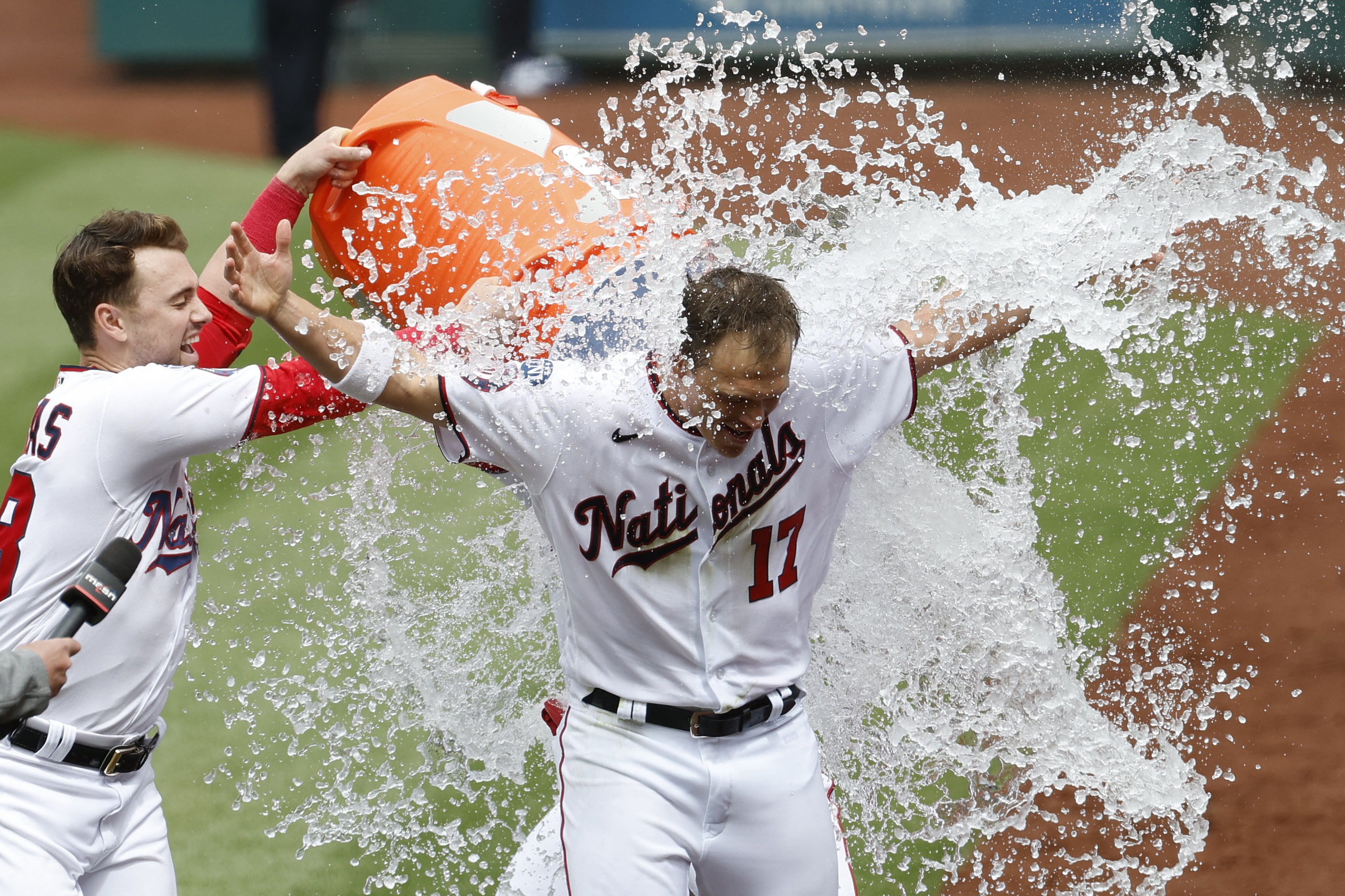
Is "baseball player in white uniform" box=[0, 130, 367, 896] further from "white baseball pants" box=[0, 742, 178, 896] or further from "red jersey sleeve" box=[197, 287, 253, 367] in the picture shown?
"red jersey sleeve" box=[197, 287, 253, 367]

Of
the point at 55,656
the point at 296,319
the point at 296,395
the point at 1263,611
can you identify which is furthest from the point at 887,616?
the point at 1263,611

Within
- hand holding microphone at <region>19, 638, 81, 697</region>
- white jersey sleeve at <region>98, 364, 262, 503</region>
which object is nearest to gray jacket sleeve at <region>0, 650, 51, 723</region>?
hand holding microphone at <region>19, 638, 81, 697</region>

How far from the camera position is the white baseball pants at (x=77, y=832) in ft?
8.06

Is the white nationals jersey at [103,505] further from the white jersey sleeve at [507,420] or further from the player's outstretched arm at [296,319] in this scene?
the white jersey sleeve at [507,420]

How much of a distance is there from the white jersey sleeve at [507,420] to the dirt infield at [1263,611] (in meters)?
2.11

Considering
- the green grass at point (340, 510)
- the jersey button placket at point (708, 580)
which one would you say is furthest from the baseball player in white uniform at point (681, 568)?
the green grass at point (340, 510)

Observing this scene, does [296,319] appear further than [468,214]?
No

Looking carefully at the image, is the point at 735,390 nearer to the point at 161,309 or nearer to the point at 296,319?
the point at 296,319

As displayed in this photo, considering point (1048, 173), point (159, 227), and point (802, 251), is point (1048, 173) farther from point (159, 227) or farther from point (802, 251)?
point (159, 227)

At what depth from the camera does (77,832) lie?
2539 millimetres

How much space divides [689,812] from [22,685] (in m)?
1.23

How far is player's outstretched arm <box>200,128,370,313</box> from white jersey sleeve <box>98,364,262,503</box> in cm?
45

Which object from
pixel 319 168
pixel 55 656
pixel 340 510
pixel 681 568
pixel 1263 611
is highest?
pixel 319 168

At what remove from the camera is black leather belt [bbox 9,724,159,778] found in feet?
8.31
